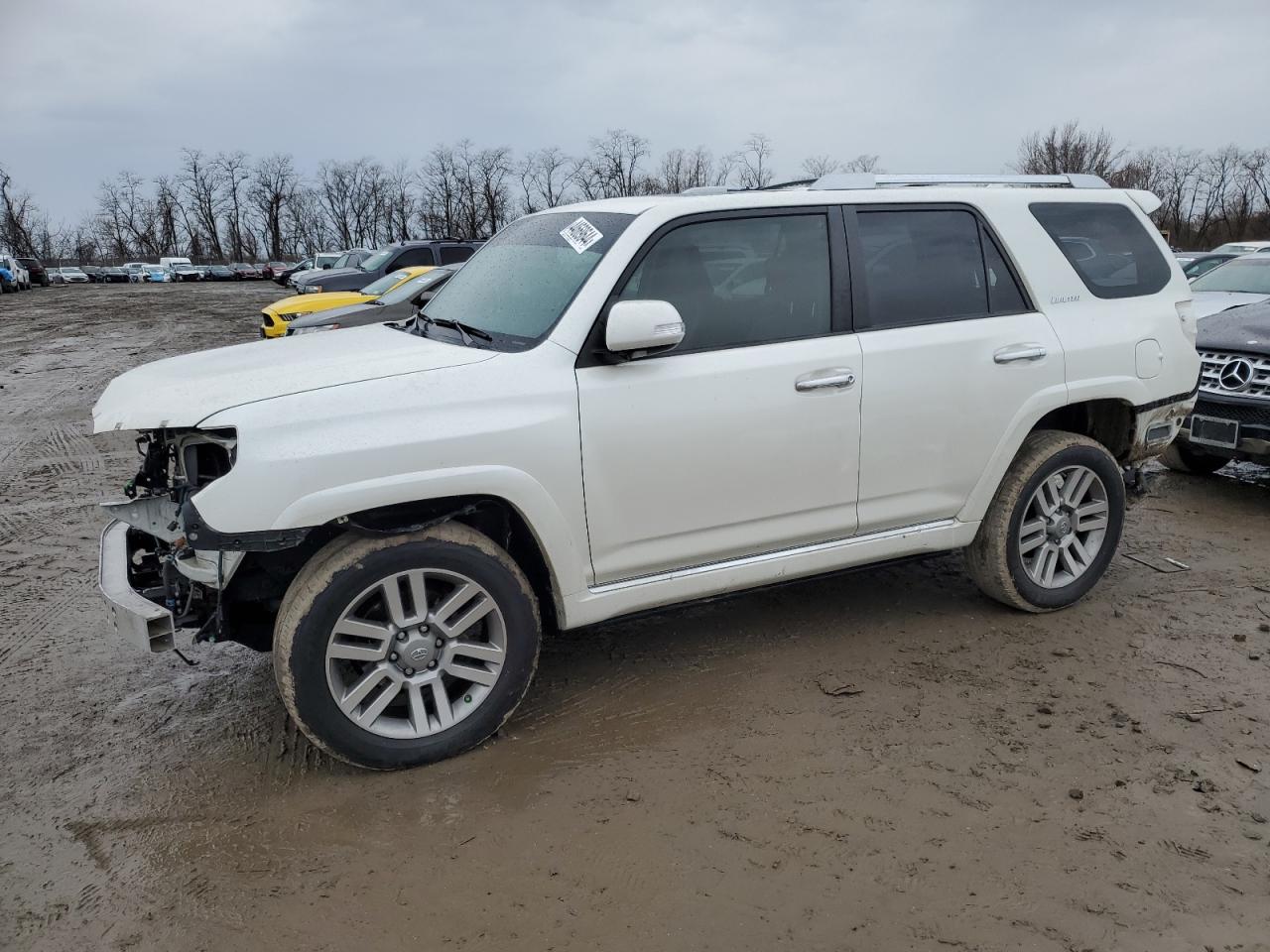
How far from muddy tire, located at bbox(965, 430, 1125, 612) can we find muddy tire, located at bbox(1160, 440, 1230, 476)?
129 inches

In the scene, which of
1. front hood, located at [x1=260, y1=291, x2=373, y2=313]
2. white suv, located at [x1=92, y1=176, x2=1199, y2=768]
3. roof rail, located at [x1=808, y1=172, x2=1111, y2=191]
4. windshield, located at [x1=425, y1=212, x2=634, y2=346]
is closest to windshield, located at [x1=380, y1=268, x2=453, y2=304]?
front hood, located at [x1=260, y1=291, x2=373, y2=313]

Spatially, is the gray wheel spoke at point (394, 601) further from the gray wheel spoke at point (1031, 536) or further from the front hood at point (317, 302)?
the front hood at point (317, 302)

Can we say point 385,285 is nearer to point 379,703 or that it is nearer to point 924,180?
point 924,180

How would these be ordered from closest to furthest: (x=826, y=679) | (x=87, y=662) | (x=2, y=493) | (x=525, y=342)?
(x=525, y=342)
(x=826, y=679)
(x=87, y=662)
(x=2, y=493)

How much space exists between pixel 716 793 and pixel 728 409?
4.47ft

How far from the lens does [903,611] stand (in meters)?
4.72

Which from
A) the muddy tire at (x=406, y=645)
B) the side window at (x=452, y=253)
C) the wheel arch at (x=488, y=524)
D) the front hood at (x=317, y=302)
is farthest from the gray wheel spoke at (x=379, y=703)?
the side window at (x=452, y=253)

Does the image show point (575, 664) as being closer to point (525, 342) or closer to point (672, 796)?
point (672, 796)

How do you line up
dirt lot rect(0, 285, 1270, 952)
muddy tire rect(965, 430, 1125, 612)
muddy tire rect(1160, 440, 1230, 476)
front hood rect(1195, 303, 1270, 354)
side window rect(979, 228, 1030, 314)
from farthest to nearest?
muddy tire rect(1160, 440, 1230, 476), front hood rect(1195, 303, 1270, 354), muddy tire rect(965, 430, 1125, 612), side window rect(979, 228, 1030, 314), dirt lot rect(0, 285, 1270, 952)

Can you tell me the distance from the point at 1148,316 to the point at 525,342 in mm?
2978

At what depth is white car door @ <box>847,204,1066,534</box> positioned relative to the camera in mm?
3957

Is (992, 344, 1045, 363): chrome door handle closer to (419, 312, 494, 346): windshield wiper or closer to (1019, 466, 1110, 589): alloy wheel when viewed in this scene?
(1019, 466, 1110, 589): alloy wheel

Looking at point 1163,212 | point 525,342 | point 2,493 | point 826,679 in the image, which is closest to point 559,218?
point 525,342

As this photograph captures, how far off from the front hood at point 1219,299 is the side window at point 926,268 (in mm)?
4643
